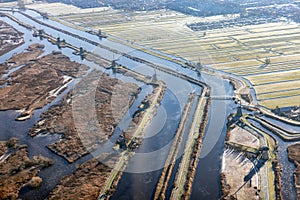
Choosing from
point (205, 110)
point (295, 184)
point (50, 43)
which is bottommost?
point (295, 184)

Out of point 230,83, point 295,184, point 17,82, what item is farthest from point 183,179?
point 17,82

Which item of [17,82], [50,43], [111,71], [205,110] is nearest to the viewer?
[205,110]

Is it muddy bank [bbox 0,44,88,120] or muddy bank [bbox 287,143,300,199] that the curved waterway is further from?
muddy bank [bbox 287,143,300,199]

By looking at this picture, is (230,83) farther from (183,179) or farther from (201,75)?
(183,179)

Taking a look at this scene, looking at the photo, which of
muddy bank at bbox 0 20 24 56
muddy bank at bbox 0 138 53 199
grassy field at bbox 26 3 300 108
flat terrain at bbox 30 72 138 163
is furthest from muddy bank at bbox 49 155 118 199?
muddy bank at bbox 0 20 24 56

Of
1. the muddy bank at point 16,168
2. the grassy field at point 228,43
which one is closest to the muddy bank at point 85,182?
the muddy bank at point 16,168

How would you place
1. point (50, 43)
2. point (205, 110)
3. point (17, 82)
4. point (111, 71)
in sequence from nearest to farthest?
point (205, 110) < point (17, 82) < point (111, 71) < point (50, 43)
